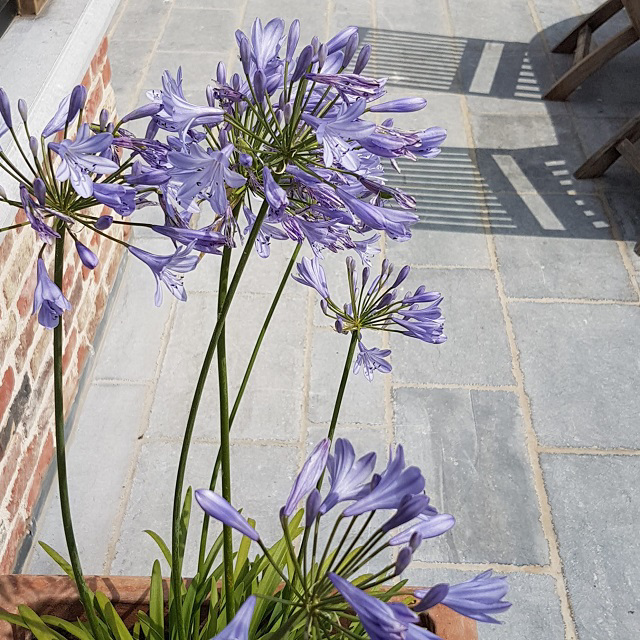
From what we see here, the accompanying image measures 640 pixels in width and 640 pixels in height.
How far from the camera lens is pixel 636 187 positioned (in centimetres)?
390

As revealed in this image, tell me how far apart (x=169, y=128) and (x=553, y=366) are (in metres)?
2.27

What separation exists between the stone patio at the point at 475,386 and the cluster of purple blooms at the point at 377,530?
149 centimetres

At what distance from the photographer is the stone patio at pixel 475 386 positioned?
2404mm

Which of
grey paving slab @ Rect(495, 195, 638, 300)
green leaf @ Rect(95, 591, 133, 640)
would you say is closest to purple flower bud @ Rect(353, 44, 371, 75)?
green leaf @ Rect(95, 591, 133, 640)

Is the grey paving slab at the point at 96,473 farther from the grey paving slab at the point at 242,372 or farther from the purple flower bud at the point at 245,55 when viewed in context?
the purple flower bud at the point at 245,55

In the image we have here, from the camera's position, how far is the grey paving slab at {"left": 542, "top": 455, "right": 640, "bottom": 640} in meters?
2.26

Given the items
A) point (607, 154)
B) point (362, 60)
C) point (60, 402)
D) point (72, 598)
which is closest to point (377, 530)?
point (60, 402)

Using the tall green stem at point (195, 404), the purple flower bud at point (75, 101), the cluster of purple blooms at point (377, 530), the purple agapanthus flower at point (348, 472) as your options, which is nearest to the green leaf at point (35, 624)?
the tall green stem at point (195, 404)

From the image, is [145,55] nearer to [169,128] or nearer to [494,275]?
[494,275]

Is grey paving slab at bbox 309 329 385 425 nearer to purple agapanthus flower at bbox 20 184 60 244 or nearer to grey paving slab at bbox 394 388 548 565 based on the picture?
grey paving slab at bbox 394 388 548 565

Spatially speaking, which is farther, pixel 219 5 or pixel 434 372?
pixel 219 5

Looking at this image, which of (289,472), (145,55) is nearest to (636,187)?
(289,472)

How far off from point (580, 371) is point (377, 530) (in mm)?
2341

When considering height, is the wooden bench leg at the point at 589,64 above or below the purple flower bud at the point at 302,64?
below
